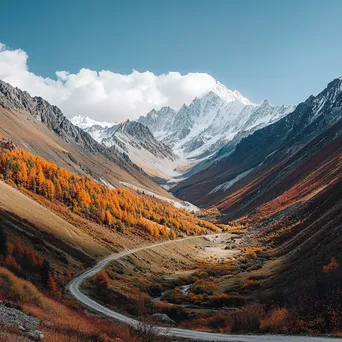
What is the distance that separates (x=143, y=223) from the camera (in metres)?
145

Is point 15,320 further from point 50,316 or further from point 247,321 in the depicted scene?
point 247,321

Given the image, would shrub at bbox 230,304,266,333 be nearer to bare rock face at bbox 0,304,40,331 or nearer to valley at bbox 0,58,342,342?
valley at bbox 0,58,342,342

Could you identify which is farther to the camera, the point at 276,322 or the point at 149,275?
the point at 149,275

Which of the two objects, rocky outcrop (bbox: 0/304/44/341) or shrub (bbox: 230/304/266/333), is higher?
shrub (bbox: 230/304/266/333)

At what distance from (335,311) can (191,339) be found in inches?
482

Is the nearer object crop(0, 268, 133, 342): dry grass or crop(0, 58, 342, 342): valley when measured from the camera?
crop(0, 268, 133, 342): dry grass

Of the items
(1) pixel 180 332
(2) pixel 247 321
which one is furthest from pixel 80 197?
(2) pixel 247 321

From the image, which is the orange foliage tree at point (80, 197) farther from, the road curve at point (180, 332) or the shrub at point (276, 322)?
the shrub at point (276, 322)

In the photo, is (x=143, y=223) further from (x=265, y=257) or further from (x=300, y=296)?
(x=300, y=296)

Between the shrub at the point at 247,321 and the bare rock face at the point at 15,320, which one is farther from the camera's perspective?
the shrub at the point at 247,321

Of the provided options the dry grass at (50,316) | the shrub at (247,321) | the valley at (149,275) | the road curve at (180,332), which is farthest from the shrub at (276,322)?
the dry grass at (50,316)

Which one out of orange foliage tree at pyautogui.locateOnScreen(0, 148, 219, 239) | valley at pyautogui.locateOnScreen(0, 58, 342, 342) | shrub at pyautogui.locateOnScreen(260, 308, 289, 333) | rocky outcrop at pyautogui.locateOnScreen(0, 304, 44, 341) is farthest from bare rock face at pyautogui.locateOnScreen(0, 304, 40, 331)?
orange foliage tree at pyautogui.locateOnScreen(0, 148, 219, 239)

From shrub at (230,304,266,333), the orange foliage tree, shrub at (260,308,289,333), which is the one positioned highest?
shrub at (260,308,289,333)

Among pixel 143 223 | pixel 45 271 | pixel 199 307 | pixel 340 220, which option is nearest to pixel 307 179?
pixel 143 223
